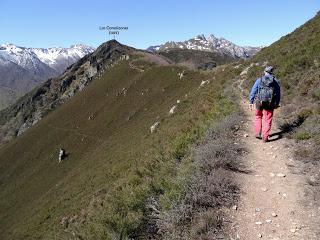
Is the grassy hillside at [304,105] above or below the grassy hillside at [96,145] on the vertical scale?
above

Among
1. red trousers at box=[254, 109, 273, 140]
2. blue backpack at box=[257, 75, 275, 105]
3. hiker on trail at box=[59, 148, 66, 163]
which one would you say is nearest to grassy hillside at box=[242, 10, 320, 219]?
red trousers at box=[254, 109, 273, 140]

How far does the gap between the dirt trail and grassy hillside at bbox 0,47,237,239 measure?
8.78ft

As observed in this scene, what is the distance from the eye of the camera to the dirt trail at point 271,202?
335 inches

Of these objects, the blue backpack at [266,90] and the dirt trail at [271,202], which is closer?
the dirt trail at [271,202]

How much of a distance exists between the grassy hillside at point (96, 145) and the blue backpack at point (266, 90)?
3029 mm

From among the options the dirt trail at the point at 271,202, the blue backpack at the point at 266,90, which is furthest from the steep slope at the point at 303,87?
the dirt trail at the point at 271,202

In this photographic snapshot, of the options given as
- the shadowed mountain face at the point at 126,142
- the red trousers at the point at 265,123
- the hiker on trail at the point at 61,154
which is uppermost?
the red trousers at the point at 265,123

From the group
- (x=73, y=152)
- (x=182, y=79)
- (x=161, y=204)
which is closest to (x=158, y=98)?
(x=182, y=79)

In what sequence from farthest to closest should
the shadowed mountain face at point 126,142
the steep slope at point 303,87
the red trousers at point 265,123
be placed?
the steep slope at point 303,87, the red trousers at point 265,123, the shadowed mountain face at point 126,142

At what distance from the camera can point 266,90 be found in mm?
15133

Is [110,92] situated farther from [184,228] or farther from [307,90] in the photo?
[184,228]

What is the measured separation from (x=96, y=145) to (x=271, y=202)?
7032 cm

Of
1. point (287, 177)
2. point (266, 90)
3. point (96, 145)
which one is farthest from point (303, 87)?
point (96, 145)

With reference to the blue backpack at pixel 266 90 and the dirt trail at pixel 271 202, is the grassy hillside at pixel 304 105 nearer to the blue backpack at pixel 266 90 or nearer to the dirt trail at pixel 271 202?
the dirt trail at pixel 271 202
